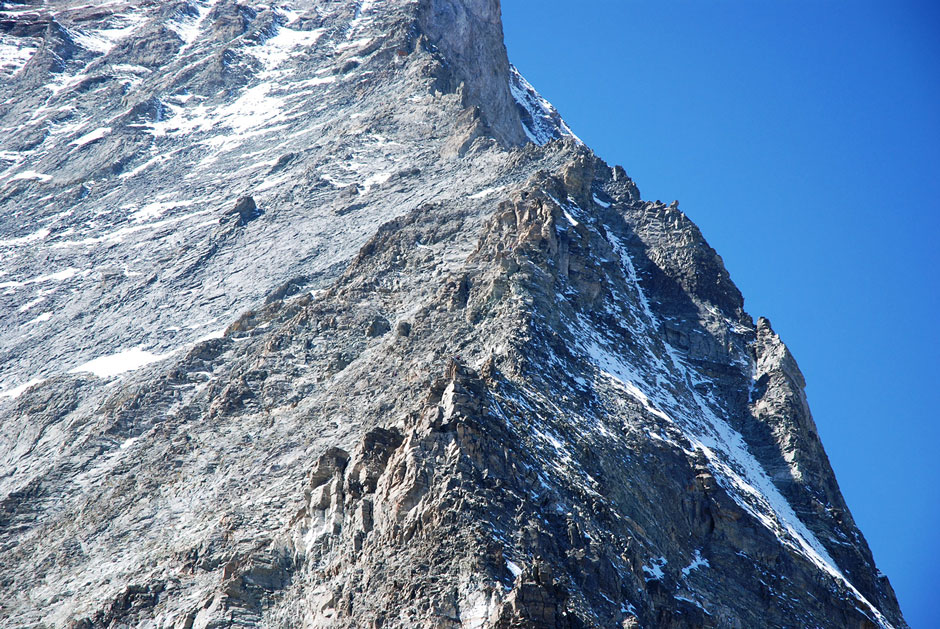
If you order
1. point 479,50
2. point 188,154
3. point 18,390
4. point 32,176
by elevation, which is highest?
point 479,50

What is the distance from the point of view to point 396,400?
215ft

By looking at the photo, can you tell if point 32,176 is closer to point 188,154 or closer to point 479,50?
point 188,154

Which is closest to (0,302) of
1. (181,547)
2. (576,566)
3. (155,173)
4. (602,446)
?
(155,173)

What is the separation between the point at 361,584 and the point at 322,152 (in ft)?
269

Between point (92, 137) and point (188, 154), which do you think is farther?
point (92, 137)

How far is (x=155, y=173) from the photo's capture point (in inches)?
5566

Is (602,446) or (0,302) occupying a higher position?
(602,446)

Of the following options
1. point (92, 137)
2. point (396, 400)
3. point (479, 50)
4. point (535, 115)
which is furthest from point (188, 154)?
point (396, 400)

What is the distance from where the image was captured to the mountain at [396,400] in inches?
2040

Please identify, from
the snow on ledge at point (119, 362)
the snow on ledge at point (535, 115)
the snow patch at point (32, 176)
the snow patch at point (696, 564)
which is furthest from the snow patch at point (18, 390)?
the snow on ledge at point (535, 115)

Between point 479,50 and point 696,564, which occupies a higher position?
point 479,50

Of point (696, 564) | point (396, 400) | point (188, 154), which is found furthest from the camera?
point (188, 154)

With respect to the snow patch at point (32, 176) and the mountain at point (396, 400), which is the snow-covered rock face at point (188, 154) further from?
the mountain at point (396, 400)

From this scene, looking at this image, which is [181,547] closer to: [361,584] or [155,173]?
[361,584]
